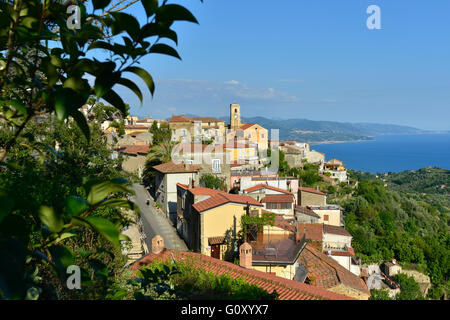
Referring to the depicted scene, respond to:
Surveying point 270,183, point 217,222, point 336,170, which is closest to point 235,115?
point 336,170

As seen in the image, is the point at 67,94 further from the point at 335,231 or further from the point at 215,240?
the point at 335,231

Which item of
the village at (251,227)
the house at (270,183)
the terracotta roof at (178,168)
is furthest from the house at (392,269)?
the terracotta roof at (178,168)

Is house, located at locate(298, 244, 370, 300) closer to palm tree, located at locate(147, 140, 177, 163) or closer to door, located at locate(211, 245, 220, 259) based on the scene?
door, located at locate(211, 245, 220, 259)

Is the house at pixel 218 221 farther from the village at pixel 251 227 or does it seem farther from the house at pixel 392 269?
the house at pixel 392 269

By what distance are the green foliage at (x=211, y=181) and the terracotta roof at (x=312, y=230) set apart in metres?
6.70

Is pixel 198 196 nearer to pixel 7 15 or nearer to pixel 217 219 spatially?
pixel 217 219

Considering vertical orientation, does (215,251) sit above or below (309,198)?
below

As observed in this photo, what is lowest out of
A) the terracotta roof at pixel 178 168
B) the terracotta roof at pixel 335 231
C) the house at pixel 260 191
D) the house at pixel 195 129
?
the terracotta roof at pixel 335 231

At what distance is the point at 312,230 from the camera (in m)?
21.5

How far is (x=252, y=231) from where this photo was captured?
15828 millimetres

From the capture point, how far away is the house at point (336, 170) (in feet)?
166

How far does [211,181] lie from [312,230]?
7646mm
